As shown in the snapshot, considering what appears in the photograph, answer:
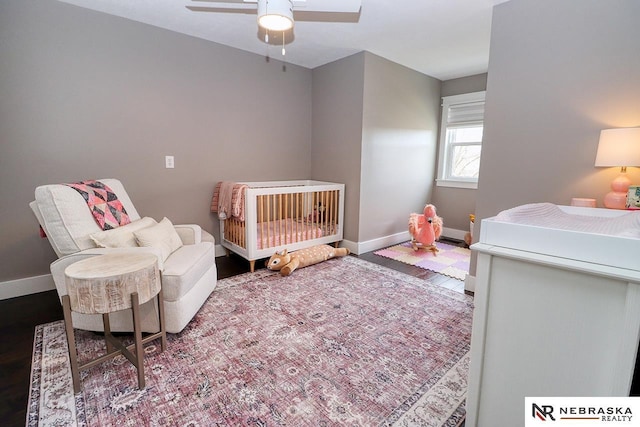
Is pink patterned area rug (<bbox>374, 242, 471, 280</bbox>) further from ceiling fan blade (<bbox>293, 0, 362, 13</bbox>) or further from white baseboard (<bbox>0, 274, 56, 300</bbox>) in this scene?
white baseboard (<bbox>0, 274, 56, 300</bbox>)

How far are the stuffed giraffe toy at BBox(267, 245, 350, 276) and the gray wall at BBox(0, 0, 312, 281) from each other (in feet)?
3.25

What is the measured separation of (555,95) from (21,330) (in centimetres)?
406

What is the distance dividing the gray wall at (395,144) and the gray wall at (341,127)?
0.09m

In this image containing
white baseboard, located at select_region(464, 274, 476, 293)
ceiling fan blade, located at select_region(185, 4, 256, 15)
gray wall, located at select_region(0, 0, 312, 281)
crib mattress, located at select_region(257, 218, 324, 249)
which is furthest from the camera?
crib mattress, located at select_region(257, 218, 324, 249)

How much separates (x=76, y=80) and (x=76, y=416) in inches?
101

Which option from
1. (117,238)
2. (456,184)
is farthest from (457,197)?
(117,238)

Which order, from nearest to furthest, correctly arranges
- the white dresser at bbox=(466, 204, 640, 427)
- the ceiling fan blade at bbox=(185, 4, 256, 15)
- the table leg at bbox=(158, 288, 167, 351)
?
the white dresser at bbox=(466, 204, 640, 427) → the table leg at bbox=(158, 288, 167, 351) → the ceiling fan blade at bbox=(185, 4, 256, 15)

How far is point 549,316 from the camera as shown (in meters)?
0.94

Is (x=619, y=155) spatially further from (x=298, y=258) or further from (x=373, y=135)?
(x=298, y=258)

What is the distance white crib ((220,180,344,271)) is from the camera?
3018mm

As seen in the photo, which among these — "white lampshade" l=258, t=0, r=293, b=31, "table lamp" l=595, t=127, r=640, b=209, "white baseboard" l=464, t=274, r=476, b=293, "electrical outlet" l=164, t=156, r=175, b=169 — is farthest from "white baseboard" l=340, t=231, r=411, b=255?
"white lampshade" l=258, t=0, r=293, b=31

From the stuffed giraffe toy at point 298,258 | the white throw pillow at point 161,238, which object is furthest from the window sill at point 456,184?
the white throw pillow at point 161,238

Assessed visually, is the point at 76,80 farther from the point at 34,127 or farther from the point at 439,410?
the point at 439,410

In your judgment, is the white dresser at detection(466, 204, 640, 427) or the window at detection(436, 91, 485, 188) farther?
the window at detection(436, 91, 485, 188)
